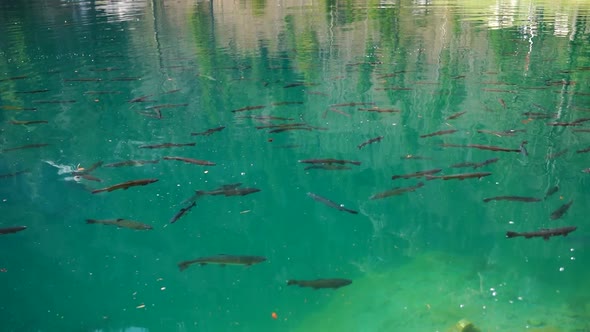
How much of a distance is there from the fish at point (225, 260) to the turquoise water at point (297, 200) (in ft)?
0.30

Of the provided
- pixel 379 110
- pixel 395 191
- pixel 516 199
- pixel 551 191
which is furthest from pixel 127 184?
pixel 551 191

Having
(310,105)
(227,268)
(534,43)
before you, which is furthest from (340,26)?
(227,268)

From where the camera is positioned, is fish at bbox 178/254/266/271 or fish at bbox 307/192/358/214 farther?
fish at bbox 307/192/358/214

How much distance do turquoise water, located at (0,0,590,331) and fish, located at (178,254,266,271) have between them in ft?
0.30

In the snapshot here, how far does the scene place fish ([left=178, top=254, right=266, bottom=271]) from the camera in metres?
5.18

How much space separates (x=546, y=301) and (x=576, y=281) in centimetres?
54

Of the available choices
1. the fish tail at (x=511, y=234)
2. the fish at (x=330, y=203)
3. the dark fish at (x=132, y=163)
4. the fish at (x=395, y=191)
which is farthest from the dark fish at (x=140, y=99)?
the fish tail at (x=511, y=234)

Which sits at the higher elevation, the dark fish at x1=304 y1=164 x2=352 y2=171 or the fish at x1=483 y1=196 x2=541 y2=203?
the dark fish at x1=304 y1=164 x2=352 y2=171

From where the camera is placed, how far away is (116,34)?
21.9m

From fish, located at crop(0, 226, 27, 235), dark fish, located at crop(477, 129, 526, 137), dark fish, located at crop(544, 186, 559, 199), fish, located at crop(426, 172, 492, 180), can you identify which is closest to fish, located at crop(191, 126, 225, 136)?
fish, located at crop(0, 226, 27, 235)

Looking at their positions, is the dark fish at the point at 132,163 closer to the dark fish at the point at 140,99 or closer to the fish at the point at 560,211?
the dark fish at the point at 140,99

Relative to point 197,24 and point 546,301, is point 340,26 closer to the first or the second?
point 197,24

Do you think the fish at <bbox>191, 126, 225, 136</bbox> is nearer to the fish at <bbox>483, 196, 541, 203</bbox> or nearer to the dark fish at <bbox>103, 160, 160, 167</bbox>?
the dark fish at <bbox>103, 160, 160, 167</bbox>

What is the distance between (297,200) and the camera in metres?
6.53
